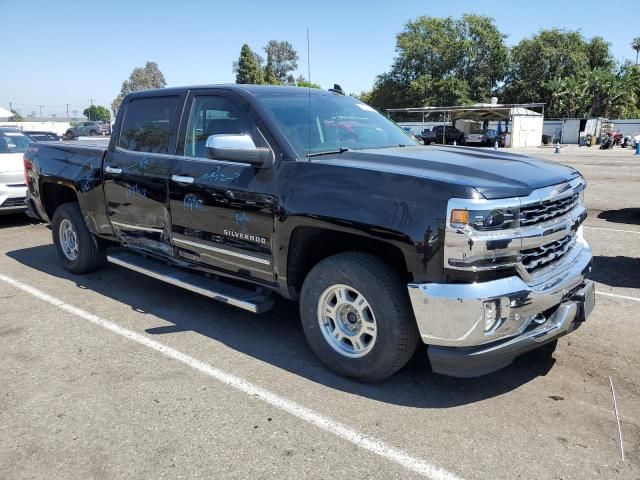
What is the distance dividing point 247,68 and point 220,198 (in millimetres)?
74890

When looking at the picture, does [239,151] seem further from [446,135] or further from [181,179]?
[446,135]

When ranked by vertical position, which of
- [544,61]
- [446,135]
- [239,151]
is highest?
[544,61]

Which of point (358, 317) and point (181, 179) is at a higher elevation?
point (181, 179)

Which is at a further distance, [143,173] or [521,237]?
[143,173]

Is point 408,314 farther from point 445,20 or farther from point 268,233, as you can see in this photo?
point 445,20

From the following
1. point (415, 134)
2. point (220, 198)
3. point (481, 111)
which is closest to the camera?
point (220, 198)

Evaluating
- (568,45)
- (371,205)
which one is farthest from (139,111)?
(568,45)

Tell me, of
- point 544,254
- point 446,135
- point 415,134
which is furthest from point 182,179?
point 446,135

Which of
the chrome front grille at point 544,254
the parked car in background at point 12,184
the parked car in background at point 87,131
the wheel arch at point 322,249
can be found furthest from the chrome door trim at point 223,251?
the parked car in background at point 87,131

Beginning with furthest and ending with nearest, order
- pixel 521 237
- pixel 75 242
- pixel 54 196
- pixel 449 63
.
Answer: pixel 449 63, pixel 54 196, pixel 75 242, pixel 521 237

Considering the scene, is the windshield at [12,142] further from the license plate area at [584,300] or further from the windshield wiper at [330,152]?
the license plate area at [584,300]

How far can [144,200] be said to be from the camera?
484 centimetres

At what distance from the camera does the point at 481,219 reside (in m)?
2.92

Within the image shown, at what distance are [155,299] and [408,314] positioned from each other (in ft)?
9.93
